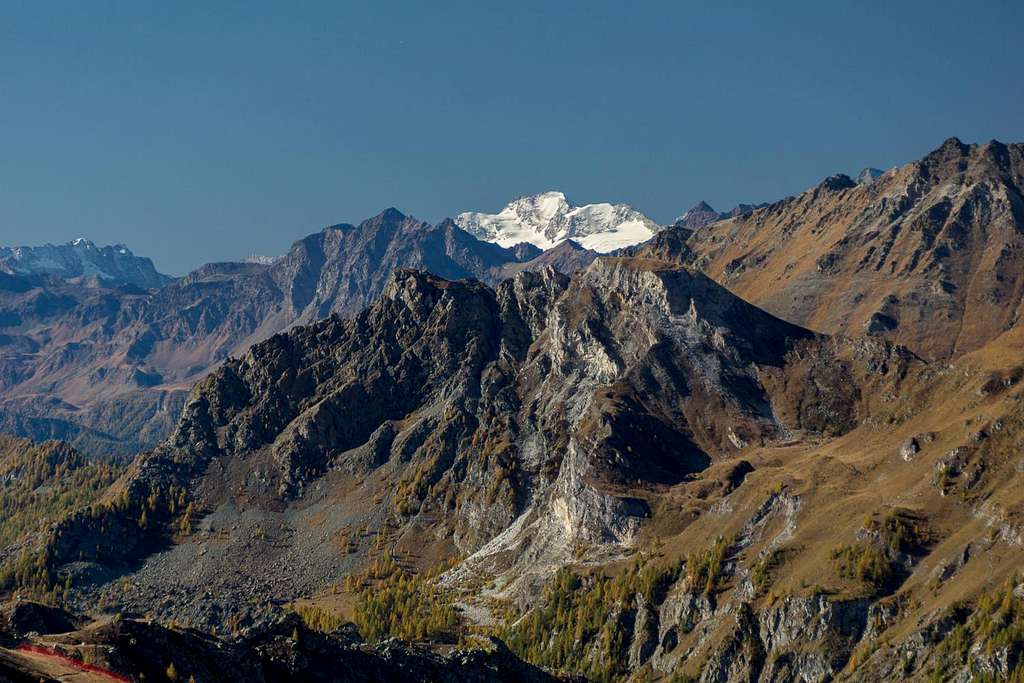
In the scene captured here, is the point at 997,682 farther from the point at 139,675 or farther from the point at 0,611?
the point at 0,611

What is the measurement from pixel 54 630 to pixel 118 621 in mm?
25936

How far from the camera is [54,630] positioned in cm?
16638

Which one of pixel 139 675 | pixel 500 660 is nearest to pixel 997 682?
pixel 500 660

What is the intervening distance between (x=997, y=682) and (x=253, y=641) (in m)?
117

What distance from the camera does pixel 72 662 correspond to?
447ft

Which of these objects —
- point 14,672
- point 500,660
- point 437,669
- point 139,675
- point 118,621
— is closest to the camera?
point 14,672

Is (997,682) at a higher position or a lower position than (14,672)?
lower

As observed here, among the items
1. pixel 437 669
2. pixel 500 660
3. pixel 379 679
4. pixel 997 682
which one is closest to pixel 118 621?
pixel 379 679

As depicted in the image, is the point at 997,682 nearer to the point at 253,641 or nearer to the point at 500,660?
the point at 500,660

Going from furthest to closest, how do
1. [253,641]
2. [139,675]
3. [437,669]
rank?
[437,669]
[253,641]
[139,675]

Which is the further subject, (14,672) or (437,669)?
(437,669)

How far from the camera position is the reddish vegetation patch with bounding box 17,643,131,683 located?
13500 cm

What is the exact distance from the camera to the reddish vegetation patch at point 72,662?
135 meters

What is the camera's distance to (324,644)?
163125mm
